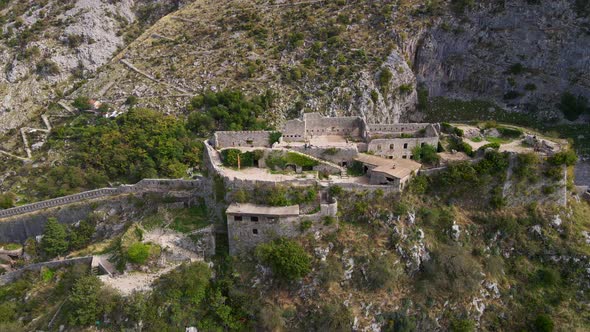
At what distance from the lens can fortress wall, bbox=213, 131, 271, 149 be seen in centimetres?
3884

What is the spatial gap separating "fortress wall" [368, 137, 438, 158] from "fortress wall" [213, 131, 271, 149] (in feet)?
31.8

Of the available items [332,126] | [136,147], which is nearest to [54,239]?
[136,147]

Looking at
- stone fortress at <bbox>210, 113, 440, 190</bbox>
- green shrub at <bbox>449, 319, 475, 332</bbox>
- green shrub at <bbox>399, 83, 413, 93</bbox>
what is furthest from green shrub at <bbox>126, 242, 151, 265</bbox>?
green shrub at <bbox>399, 83, 413, 93</bbox>

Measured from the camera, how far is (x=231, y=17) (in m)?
75.4

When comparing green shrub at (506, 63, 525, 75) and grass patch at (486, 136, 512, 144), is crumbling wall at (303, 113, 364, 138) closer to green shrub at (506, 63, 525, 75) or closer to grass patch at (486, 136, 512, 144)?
grass patch at (486, 136, 512, 144)

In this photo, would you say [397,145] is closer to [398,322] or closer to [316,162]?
[316,162]

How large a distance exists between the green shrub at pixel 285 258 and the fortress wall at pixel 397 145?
11.9 metres

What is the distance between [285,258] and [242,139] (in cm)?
1336

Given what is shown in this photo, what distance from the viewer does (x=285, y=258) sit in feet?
98.4

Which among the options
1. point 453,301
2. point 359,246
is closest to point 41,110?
point 359,246

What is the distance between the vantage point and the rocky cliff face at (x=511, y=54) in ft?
213

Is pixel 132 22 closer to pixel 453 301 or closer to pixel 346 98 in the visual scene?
pixel 346 98

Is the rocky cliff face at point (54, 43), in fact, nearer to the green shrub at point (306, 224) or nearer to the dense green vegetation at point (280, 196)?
the dense green vegetation at point (280, 196)

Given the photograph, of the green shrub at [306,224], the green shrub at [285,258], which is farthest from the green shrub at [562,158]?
the green shrub at [285,258]
